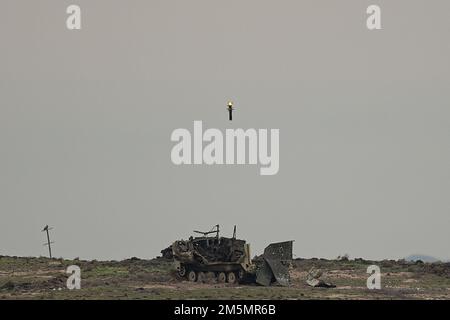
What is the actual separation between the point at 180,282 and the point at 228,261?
311cm

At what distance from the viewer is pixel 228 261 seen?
210 feet

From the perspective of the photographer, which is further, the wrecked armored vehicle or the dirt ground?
the wrecked armored vehicle

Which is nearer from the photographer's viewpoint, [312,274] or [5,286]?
[5,286]

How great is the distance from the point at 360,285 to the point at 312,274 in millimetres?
5163

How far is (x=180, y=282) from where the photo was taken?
213 feet

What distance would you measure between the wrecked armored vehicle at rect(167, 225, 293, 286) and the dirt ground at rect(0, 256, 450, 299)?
28.8 inches

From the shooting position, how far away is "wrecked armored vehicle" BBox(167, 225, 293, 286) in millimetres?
63500

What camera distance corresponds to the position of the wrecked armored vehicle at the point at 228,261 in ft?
208

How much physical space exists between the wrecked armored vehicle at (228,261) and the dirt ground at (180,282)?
0.73 metres

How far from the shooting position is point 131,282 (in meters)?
65.3
